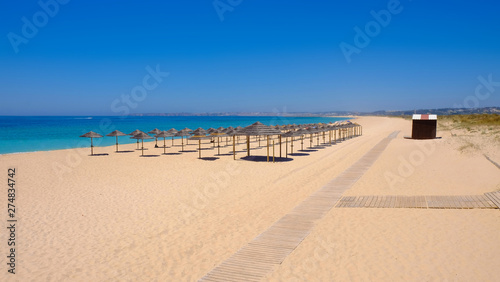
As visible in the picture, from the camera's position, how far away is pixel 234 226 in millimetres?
7055

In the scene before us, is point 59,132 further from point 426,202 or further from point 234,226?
point 426,202

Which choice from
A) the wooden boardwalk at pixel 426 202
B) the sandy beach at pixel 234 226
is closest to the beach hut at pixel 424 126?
the sandy beach at pixel 234 226

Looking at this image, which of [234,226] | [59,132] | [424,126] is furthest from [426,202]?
[59,132]

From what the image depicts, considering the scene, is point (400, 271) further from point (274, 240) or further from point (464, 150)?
point (464, 150)

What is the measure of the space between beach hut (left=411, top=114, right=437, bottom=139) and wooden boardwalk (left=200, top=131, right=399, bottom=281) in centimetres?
1736

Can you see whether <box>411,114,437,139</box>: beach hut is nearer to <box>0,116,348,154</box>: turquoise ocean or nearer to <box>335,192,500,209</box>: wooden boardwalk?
<box>335,192,500,209</box>: wooden boardwalk

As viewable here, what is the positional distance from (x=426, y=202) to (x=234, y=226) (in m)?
4.91

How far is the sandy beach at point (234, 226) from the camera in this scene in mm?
5055

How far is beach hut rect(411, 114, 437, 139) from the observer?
23.2 metres

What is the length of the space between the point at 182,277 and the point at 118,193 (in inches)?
253

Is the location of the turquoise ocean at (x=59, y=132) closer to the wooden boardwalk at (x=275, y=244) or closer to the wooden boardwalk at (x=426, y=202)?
the wooden boardwalk at (x=275, y=244)

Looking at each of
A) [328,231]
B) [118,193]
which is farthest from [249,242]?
[118,193]

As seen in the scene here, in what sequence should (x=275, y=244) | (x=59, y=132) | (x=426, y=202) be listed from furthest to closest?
1. (x=59, y=132)
2. (x=426, y=202)
3. (x=275, y=244)

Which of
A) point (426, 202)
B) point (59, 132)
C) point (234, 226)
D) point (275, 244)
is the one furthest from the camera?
point (59, 132)
